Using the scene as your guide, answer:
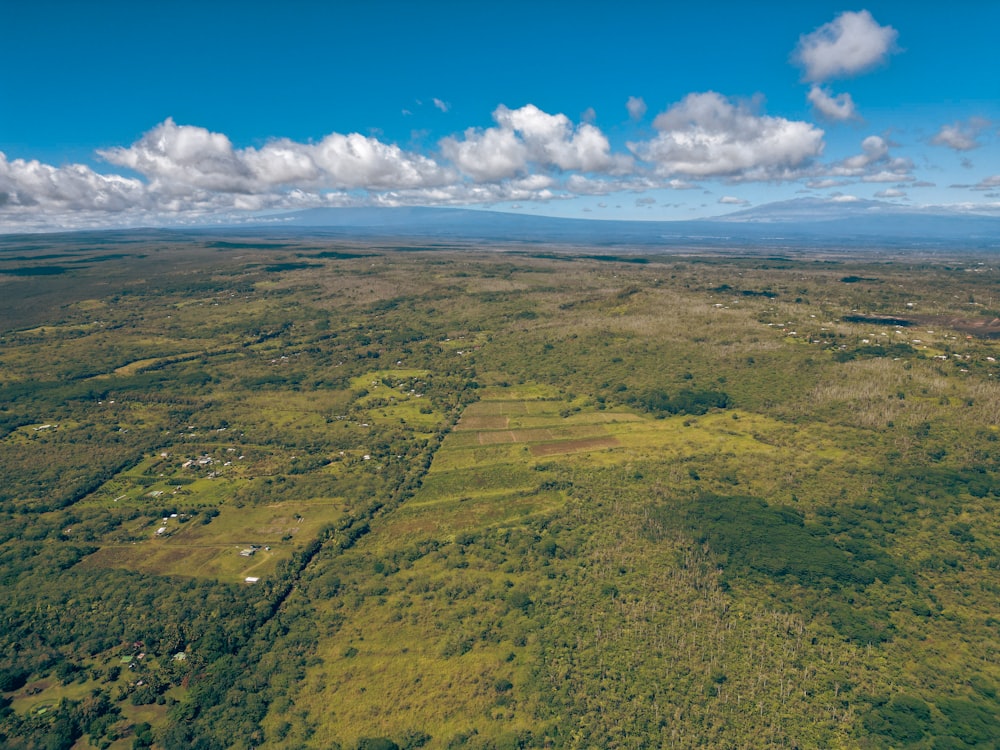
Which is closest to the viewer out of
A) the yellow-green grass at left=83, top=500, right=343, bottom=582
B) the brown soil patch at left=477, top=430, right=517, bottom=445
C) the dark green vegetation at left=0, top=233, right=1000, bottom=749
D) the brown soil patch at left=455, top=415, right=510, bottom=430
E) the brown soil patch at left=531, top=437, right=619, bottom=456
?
the dark green vegetation at left=0, top=233, right=1000, bottom=749

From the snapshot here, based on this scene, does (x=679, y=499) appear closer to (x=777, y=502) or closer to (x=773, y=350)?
(x=777, y=502)

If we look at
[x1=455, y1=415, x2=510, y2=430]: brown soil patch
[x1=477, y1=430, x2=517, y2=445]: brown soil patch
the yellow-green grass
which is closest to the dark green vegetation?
the yellow-green grass

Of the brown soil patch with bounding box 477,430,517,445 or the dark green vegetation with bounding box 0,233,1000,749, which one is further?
the brown soil patch with bounding box 477,430,517,445

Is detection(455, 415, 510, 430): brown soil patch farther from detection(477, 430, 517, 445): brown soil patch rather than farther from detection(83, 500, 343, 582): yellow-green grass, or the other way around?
detection(83, 500, 343, 582): yellow-green grass

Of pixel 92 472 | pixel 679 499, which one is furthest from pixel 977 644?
pixel 92 472

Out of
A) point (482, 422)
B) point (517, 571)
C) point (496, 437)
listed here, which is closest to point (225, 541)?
point (517, 571)

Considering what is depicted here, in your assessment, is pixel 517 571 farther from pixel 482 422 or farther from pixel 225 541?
pixel 482 422
